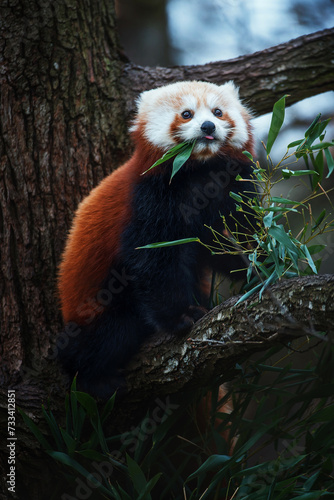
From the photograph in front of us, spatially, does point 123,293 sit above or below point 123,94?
below

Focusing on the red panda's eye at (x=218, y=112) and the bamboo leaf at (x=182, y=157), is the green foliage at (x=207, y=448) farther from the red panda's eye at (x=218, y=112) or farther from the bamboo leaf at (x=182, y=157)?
the red panda's eye at (x=218, y=112)

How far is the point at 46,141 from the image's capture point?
255 cm

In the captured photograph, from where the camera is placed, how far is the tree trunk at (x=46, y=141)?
236 centimetres

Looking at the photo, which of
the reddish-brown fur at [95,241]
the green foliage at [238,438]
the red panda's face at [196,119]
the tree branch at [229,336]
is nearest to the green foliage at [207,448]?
the green foliage at [238,438]

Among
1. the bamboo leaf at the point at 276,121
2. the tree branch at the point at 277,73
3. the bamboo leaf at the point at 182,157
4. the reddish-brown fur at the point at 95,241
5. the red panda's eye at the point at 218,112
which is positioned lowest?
the reddish-brown fur at the point at 95,241

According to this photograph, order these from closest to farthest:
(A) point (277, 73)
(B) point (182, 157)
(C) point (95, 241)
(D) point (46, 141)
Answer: (B) point (182, 157) < (C) point (95, 241) < (D) point (46, 141) < (A) point (277, 73)

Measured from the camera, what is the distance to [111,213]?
7.53ft

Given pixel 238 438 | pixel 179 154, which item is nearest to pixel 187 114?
pixel 179 154

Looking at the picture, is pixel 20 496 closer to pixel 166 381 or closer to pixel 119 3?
pixel 166 381

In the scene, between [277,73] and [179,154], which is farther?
[277,73]

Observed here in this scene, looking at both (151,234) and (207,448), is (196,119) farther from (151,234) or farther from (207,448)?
(207,448)

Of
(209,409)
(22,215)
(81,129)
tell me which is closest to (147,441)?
(209,409)

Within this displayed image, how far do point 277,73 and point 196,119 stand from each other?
0.98 m

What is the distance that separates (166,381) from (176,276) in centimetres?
43
